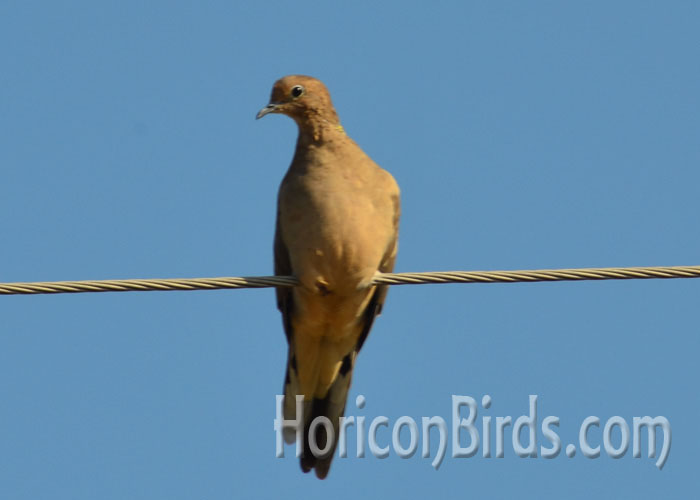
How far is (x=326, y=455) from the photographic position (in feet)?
25.7

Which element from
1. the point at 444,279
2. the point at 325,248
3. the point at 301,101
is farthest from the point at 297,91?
the point at 444,279

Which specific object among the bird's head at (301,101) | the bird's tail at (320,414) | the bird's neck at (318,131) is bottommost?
the bird's tail at (320,414)

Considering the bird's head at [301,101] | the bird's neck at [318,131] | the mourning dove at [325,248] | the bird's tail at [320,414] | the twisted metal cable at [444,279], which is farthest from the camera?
the bird's tail at [320,414]

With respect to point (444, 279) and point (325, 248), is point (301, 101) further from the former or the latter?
point (444, 279)

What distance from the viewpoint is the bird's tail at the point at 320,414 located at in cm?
782

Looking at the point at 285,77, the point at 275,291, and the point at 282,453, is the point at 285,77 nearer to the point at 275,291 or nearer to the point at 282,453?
the point at 275,291

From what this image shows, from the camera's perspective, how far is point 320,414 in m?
7.86

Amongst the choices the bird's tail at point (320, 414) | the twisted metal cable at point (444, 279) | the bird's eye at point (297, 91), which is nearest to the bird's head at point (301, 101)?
the bird's eye at point (297, 91)

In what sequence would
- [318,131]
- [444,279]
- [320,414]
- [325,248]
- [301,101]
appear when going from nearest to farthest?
[444,279] < [325,248] < [318,131] < [301,101] < [320,414]

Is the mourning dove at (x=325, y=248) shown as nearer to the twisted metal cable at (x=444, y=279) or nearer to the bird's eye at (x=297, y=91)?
the bird's eye at (x=297, y=91)

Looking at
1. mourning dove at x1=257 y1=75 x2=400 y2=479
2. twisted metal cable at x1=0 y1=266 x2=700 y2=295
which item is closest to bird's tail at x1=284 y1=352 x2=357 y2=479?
mourning dove at x1=257 y1=75 x2=400 y2=479

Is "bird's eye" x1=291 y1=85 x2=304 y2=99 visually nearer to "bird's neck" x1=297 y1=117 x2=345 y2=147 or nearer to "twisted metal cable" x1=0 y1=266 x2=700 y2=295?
"bird's neck" x1=297 y1=117 x2=345 y2=147

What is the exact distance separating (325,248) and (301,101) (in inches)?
45.1

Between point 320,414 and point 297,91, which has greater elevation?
point 297,91
